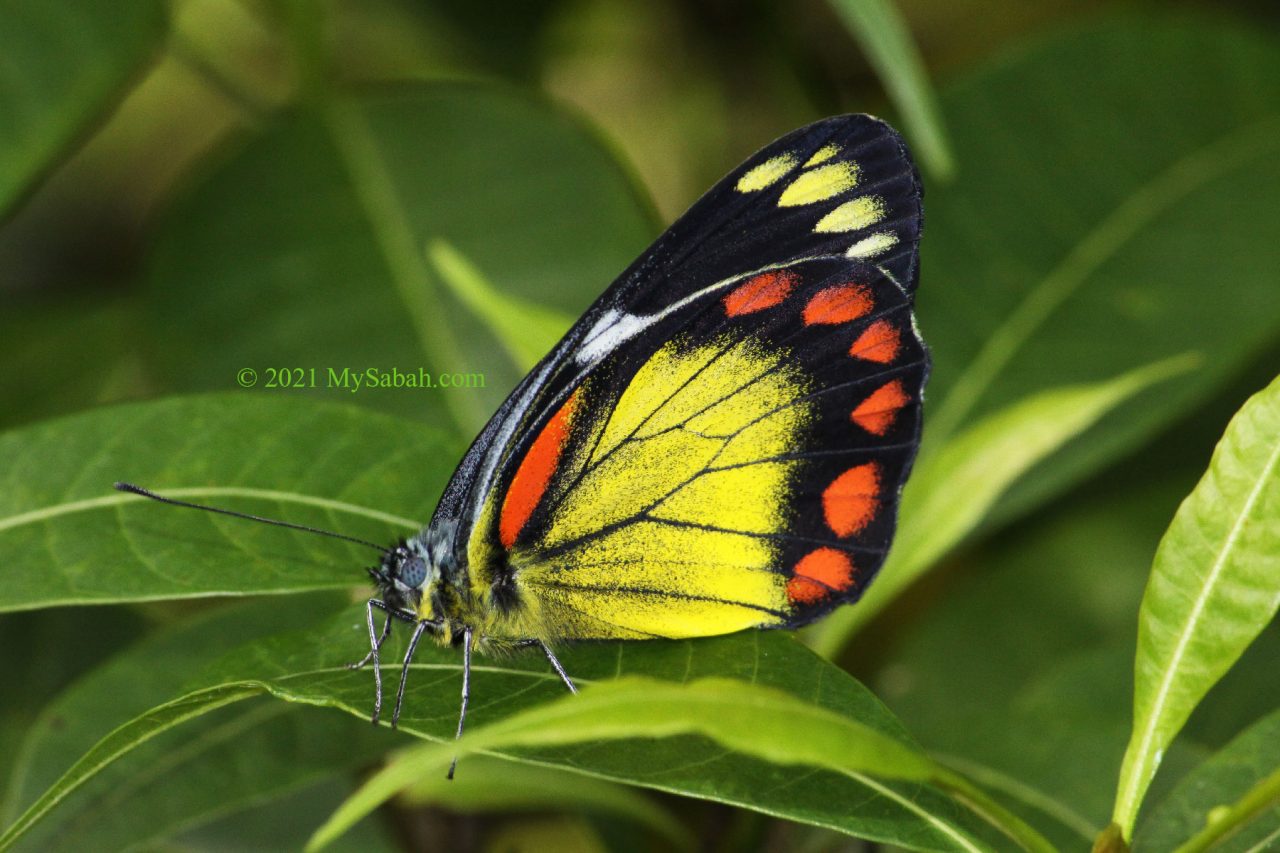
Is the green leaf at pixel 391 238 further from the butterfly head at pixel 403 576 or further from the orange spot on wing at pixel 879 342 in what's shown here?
the orange spot on wing at pixel 879 342

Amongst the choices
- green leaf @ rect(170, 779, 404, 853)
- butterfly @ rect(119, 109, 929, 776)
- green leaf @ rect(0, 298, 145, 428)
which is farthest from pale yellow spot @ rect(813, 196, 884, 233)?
green leaf @ rect(0, 298, 145, 428)

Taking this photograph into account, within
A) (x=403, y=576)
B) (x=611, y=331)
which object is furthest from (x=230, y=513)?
(x=611, y=331)

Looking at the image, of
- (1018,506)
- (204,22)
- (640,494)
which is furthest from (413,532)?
(204,22)

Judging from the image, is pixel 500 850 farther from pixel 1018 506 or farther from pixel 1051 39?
pixel 1051 39

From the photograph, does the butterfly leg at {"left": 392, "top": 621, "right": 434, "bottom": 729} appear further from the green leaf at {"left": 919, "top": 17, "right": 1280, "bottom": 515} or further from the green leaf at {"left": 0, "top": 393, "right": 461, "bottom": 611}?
the green leaf at {"left": 919, "top": 17, "right": 1280, "bottom": 515}

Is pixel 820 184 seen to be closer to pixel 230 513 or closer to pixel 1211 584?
pixel 1211 584

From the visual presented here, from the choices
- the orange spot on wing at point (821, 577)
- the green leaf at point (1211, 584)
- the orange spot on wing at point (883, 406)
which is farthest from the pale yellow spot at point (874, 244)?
the green leaf at point (1211, 584)
